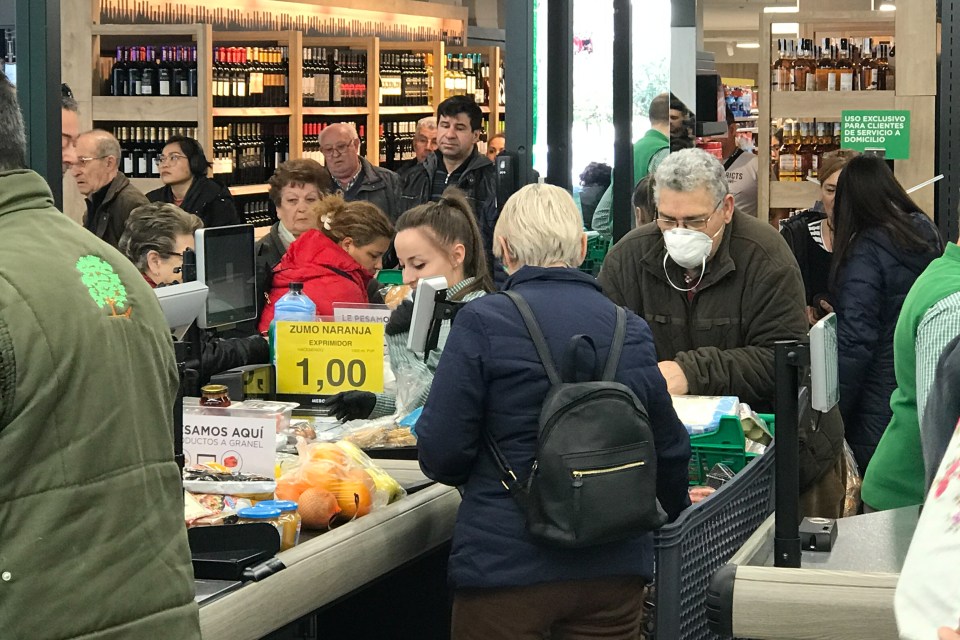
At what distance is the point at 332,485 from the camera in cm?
325

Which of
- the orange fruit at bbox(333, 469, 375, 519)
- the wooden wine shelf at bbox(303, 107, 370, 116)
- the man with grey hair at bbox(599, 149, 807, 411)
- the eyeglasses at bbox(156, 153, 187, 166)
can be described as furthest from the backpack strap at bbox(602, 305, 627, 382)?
the wooden wine shelf at bbox(303, 107, 370, 116)

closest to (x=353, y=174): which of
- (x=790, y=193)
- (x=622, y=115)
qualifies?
(x=622, y=115)

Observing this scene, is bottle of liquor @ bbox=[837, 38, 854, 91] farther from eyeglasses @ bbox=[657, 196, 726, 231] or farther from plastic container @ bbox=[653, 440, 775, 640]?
plastic container @ bbox=[653, 440, 775, 640]

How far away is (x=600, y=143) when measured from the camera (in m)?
7.88

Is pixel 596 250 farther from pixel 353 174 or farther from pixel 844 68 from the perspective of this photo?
pixel 844 68

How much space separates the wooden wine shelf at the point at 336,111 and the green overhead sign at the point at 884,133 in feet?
15.6

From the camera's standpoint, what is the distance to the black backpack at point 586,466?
2.78 meters

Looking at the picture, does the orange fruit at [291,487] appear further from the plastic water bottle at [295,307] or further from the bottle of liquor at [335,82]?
the bottle of liquor at [335,82]

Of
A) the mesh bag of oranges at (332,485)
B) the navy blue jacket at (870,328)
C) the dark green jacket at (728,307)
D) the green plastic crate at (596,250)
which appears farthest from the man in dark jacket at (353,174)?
the mesh bag of oranges at (332,485)

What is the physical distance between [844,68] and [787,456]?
23.0ft

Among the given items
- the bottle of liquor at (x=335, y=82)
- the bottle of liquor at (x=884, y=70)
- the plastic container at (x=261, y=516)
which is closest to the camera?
the plastic container at (x=261, y=516)

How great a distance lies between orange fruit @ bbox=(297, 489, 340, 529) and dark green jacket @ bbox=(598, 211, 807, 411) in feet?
4.06

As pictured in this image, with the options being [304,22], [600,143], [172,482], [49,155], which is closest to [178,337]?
[172,482]

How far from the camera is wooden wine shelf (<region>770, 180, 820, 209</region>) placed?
29.7 feet
